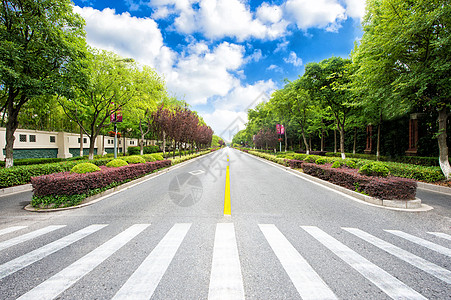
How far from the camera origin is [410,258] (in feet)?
9.86

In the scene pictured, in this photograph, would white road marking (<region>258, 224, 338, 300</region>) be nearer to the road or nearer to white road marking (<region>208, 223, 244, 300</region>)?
the road

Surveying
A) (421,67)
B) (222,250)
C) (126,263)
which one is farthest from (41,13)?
(421,67)

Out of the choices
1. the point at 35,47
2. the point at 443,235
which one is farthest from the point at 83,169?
the point at 443,235

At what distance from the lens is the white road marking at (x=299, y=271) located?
2186mm

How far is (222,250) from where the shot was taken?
3184mm

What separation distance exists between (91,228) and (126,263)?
2147 millimetres

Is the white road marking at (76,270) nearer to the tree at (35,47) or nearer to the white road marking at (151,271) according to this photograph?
the white road marking at (151,271)

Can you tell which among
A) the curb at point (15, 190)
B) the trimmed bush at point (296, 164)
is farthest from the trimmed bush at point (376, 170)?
the curb at point (15, 190)

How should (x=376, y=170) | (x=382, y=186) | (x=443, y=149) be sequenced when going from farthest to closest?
1. (x=443, y=149)
2. (x=376, y=170)
3. (x=382, y=186)

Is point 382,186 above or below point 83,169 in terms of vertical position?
below

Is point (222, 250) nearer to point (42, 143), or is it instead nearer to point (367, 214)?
point (367, 214)

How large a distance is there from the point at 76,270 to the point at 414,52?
16.2 meters

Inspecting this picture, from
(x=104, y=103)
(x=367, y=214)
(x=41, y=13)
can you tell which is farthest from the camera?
(x=104, y=103)

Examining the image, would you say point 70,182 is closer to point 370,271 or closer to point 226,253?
point 226,253
